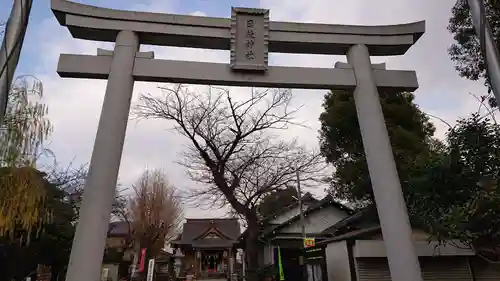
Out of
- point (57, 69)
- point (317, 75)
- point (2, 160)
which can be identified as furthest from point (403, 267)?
point (2, 160)

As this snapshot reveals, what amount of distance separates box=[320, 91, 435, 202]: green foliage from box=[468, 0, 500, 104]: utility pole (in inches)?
428

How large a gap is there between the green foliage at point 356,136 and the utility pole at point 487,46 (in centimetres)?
1088

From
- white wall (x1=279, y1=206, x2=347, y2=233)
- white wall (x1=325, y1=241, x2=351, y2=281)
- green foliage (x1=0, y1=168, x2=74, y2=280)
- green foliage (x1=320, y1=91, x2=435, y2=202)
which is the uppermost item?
green foliage (x1=320, y1=91, x2=435, y2=202)

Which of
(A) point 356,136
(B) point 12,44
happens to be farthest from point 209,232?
(B) point 12,44

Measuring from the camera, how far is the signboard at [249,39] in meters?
5.73

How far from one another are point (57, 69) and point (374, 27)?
17.3 feet

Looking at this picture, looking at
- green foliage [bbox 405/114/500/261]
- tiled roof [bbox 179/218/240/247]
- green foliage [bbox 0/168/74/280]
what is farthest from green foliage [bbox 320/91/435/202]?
tiled roof [bbox 179/218/240/247]

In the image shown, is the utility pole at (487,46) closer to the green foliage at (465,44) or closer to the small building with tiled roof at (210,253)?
the green foliage at (465,44)

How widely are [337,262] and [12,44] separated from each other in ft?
35.5

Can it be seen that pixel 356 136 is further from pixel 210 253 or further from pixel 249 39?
pixel 210 253

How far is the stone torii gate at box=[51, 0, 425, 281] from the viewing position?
16.0 ft

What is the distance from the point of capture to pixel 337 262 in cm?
1151

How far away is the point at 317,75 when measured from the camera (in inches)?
234

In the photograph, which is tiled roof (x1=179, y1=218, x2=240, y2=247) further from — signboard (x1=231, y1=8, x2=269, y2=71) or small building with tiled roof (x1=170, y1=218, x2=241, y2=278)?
signboard (x1=231, y1=8, x2=269, y2=71)
